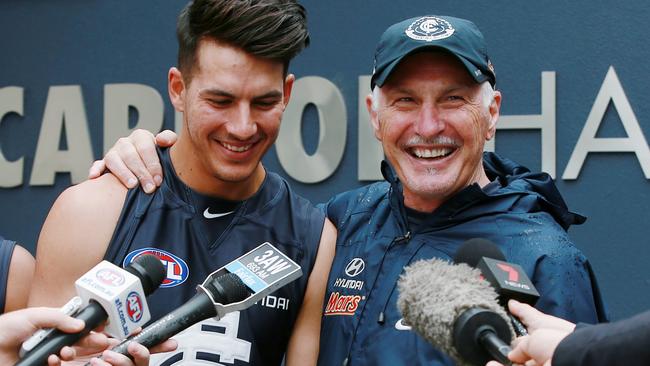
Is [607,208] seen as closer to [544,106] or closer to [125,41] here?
[544,106]

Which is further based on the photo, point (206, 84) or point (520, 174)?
point (520, 174)

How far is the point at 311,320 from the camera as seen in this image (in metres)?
3.02

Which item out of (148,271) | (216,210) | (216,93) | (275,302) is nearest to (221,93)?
(216,93)

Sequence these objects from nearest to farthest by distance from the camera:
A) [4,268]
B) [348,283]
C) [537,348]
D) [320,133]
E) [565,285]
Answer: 1. [537,348]
2. [565,285]
3. [348,283]
4. [4,268]
5. [320,133]

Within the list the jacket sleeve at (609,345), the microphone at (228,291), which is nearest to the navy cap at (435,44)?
the microphone at (228,291)

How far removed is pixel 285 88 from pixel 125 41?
2.74 m

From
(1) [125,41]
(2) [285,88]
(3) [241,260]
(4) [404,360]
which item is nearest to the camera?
(3) [241,260]

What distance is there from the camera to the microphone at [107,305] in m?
2.00

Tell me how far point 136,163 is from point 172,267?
1.09 ft

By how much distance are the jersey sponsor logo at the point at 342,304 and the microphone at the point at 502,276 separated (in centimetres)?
78

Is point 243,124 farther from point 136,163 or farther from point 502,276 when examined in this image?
point 502,276

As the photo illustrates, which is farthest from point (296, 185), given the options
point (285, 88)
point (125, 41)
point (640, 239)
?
point (285, 88)

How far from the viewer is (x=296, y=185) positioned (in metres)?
5.20

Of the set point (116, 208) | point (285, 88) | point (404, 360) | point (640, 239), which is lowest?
point (640, 239)
